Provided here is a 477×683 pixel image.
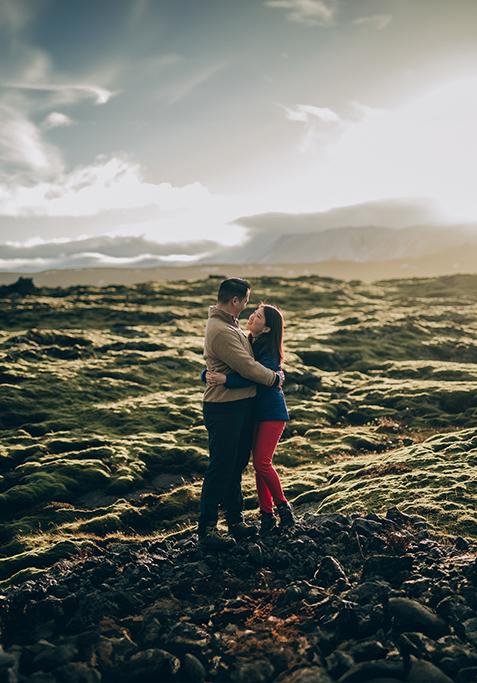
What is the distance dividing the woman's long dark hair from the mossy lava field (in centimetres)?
480

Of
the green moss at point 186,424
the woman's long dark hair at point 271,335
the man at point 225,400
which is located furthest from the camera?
the green moss at point 186,424

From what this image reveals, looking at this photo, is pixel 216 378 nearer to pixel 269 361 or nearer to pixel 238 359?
pixel 238 359

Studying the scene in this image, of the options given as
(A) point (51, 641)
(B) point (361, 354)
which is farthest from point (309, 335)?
(A) point (51, 641)

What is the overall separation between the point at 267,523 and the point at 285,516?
45 centimetres

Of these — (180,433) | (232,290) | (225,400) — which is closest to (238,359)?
(225,400)

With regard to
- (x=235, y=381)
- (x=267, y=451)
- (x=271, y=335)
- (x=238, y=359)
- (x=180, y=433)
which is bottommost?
(x=180, y=433)

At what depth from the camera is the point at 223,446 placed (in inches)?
366

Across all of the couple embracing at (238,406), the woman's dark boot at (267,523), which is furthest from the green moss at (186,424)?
the couple embracing at (238,406)

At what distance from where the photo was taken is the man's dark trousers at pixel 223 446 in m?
9.25

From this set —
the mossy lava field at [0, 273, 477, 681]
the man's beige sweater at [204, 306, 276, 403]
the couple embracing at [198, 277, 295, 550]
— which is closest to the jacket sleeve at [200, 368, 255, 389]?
the couple embracing at [198, 277, 295, 550]

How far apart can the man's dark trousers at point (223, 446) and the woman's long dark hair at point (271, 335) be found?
1.18 m

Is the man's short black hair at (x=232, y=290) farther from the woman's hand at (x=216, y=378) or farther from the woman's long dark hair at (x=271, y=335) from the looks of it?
the woman's hand at (x=216, y=378)

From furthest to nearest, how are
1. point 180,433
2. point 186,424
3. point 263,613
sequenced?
point 186,424, point 180,433, point 263,613

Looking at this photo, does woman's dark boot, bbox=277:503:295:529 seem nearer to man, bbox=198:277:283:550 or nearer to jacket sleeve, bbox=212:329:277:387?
man, bbox=198:277:283:550
